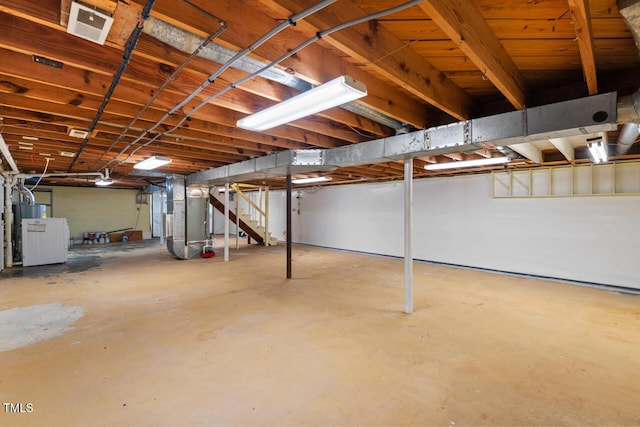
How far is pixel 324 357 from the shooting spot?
246 cm

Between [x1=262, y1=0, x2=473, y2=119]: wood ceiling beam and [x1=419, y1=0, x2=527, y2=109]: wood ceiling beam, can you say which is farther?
[x1=262, y1=0, x2=473, y2=119]: wood ceiling beam

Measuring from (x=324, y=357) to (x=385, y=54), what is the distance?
7.49ft

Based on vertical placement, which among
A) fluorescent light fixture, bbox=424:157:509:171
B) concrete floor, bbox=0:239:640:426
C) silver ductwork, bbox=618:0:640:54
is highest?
silver ductwork, bbox=618:0:640:54

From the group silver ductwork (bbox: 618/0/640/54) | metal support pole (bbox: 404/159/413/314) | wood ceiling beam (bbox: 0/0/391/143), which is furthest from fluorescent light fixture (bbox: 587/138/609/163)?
silver ductwork (bbox: 618/0/640/54)

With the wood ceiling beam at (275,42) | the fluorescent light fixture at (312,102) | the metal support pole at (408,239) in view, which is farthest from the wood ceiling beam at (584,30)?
the metal support pole at (408,239)

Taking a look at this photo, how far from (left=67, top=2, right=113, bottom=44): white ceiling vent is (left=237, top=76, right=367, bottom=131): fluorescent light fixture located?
3.30 feet

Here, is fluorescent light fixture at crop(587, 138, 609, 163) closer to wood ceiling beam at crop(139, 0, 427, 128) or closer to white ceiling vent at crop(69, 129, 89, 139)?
wood ceiling beam at crop(139, 0, 427, 128)

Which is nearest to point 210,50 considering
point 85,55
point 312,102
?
point 312,102

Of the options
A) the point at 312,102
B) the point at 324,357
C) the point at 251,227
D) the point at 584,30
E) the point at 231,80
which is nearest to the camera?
the point at 584,30

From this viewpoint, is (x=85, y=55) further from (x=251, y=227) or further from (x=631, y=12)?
(x=251, y=227)

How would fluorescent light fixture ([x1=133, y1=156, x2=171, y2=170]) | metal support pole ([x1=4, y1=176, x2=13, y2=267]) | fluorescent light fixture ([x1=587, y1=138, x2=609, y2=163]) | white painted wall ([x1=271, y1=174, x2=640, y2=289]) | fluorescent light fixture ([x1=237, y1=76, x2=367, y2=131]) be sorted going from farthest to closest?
metal support pole ([x1=4, y1=176, x2=13, y2=267]), white painted wall ([x1=271, y1=174, x2=640, y2=289]), fluorescent light fixture ([x1=133, y1=156, x2=171, y2=170]), fluorescent light fixture ([x1=587, y1=138, x2=609, y2=163]), fluorescent light fixture ([x1=237, y1=76, x2=367, y2=131])

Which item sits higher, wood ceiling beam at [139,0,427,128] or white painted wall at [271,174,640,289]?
wood ceiling beam at [139,0,427,128]

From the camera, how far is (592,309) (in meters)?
3.67

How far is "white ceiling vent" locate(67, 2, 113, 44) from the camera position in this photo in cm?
119
